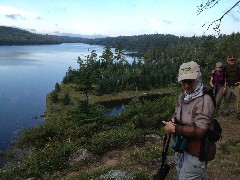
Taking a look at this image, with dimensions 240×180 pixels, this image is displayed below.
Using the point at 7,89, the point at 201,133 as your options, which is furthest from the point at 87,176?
the point at 7,89

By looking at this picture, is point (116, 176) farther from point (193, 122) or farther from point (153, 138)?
point (153, 138)

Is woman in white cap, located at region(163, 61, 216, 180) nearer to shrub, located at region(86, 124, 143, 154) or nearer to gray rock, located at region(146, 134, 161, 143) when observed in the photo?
shrub, located at region(86, 124, 143, 154)

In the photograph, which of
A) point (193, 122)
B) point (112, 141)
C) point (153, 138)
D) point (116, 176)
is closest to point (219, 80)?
point (153, 138)

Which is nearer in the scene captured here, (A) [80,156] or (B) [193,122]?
(B) [193,122]

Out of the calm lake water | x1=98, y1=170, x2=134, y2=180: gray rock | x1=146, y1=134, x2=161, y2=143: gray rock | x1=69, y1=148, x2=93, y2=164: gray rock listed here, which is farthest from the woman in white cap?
the calm lake water

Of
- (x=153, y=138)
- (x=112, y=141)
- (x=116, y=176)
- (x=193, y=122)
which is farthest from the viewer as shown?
(x=153, y=138)

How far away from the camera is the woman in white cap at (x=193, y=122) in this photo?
4414mm

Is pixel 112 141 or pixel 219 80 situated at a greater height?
pixel 219 80

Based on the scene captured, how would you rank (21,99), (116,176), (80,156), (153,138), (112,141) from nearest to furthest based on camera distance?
(116,176), (80,156), (112,141), (153,138), (21,99)

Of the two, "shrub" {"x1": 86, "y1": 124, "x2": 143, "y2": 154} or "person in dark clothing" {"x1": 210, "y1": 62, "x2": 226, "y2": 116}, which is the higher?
"person in dark clothing" {"x1": 210, "y1": 62, "x2": 226, "y2": 116}

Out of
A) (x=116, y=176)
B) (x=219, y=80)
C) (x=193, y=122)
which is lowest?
(x=116, y=176)

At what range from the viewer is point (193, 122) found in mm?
4488

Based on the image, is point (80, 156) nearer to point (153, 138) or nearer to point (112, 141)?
point (112, 141)

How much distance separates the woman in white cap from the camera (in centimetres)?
441
